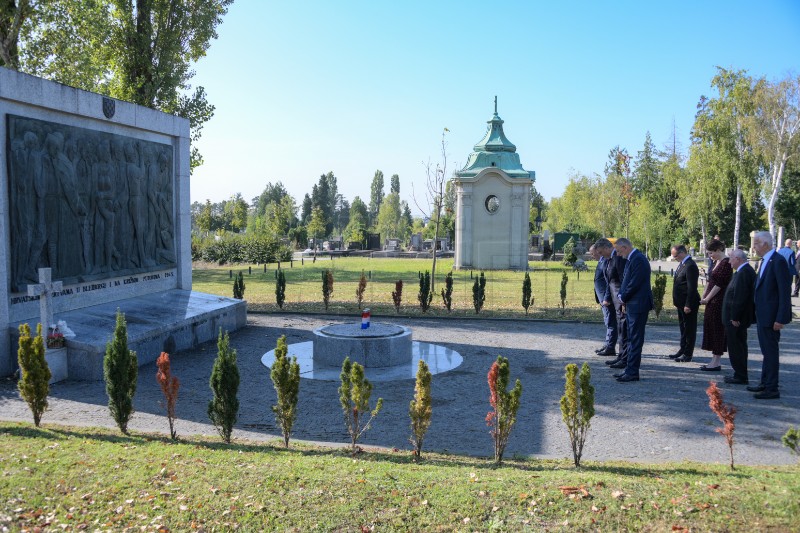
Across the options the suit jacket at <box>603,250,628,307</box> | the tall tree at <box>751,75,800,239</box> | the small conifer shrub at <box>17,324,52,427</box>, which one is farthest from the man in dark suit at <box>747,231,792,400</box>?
the tall tree at <box>751,75,800,239</box>

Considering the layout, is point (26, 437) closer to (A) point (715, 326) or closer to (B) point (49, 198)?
(B) point (49, 198)

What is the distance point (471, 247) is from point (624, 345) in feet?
80.7

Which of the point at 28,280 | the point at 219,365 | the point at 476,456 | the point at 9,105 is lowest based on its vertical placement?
the point at 476,456

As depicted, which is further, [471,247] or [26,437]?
[471,247]

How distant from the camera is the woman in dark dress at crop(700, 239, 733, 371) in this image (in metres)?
9.73

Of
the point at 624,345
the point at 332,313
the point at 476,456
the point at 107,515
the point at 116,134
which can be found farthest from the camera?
the point at 332,313

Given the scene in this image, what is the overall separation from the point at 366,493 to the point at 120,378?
10.5 feet

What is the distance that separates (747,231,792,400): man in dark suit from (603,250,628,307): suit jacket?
7.99 feet

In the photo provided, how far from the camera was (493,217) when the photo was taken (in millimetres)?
34438

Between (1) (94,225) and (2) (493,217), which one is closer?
(1) (94,225)

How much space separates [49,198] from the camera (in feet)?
33.4

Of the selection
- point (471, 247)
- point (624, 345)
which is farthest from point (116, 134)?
point (471, 247)

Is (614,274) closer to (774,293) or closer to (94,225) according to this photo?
(774,293)

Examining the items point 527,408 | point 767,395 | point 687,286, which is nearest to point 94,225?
point 527,408
